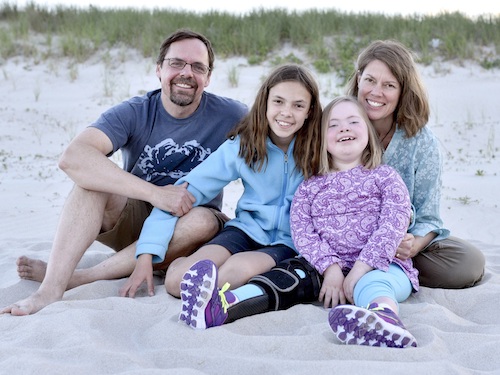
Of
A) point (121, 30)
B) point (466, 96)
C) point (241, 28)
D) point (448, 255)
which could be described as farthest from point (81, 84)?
point (448, 255)

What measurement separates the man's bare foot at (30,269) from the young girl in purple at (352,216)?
1.45 m

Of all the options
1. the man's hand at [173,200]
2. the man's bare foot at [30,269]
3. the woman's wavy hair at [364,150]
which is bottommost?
the man's bare foot at [30,269]

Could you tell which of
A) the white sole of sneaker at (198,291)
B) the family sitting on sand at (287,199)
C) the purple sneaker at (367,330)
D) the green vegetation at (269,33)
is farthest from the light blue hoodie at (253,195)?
the green vegetation at (269,33)

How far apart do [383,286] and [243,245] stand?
87 centimetres

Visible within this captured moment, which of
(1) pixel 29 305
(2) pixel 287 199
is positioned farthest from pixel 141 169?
(1) pixel 29 305

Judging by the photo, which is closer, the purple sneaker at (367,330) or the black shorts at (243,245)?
the purple sneaker at (367,330)

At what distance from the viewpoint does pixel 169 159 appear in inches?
163

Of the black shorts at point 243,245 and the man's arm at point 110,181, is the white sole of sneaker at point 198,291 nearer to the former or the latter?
the black shorts at point 243,245

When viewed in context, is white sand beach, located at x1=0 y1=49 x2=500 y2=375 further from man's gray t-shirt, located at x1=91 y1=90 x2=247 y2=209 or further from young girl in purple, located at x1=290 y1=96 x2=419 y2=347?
man's gray t-shirt, located at x1=91 y1=90 x2=247 y2=209

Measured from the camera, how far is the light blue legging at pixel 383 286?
312 centimetres

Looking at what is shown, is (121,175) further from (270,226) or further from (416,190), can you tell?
(416,190)

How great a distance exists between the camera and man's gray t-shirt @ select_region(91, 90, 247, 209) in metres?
4.10

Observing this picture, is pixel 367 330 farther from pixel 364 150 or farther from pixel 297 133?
pixel 297 133

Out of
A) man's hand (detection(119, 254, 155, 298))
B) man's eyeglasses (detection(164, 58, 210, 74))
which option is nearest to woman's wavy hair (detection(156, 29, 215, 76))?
man's eyeglasses (detection(164, 58, 210, 74))
